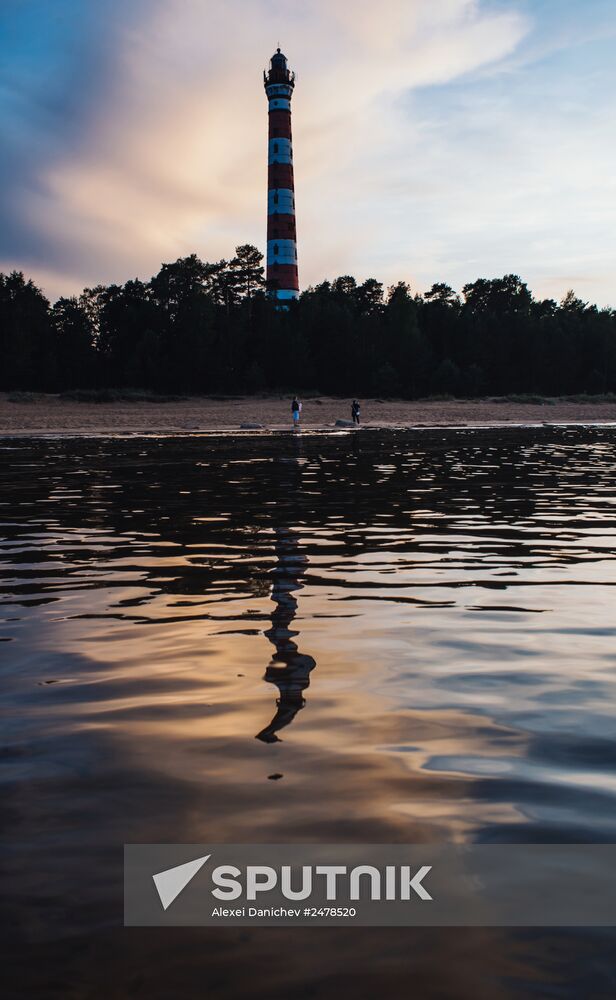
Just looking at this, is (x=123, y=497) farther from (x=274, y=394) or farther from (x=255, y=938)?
(x=274, y=394)

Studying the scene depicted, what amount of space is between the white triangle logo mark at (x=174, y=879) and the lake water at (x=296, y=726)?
0.51 feet

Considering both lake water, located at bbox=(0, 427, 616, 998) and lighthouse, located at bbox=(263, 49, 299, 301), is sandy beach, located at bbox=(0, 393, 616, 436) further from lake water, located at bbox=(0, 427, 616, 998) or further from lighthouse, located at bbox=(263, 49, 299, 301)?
lake water, located at bbox=(0, 427, 616, 998)

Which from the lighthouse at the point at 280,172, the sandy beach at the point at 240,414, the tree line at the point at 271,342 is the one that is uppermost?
the lighthouse at the point at 280,172

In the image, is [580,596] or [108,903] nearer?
[108,903]

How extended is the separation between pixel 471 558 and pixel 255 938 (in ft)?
25.2

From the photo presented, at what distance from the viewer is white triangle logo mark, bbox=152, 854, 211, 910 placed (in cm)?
308

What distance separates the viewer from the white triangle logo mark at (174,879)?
308 centimetres

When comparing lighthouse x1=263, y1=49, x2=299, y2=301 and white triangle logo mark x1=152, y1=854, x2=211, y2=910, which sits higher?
lighthouse x1=263, y1=49, x2=299, y2=301

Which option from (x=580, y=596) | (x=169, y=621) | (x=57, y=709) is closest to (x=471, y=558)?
(x=580, y=596)

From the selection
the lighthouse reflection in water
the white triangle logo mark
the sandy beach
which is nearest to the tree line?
the sandy beach

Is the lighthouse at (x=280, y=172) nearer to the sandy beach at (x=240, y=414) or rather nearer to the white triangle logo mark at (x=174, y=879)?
the sandy beach at (x=240, y=414)

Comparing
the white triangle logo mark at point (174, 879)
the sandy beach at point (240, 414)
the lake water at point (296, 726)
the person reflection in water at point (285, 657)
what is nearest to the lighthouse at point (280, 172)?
the sandy beach at point (240, 414)

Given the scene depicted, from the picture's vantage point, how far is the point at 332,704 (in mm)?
5117

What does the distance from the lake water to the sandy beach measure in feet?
126
